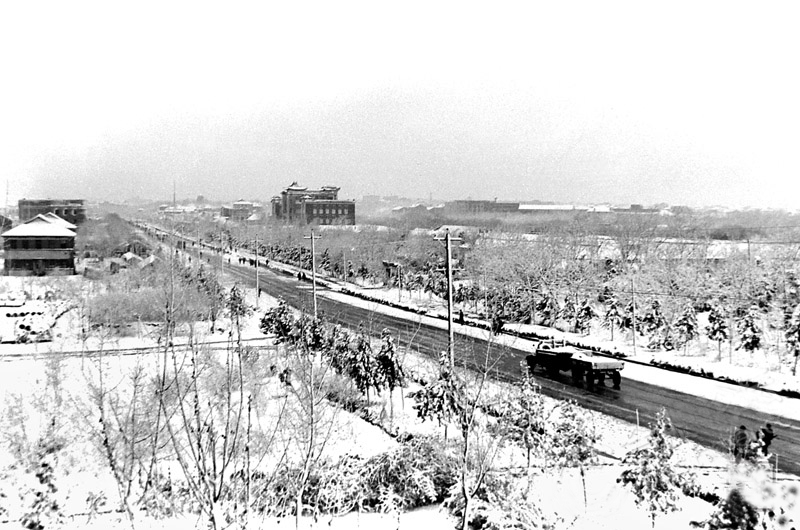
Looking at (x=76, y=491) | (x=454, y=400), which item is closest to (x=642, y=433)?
(x=454, y=400)

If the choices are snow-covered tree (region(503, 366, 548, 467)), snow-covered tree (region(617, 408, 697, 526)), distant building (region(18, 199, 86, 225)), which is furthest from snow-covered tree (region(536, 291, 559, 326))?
distant building (region(18, 199, 86, 225))

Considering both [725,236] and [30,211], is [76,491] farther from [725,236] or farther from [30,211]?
[30,211]

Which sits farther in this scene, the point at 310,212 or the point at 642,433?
the point at 310,212

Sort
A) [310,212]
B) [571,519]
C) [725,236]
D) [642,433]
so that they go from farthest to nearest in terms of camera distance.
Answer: [310,212] → [725,236] → [642,433] → [571,519]

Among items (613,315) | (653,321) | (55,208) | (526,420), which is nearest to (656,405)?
(526,420)

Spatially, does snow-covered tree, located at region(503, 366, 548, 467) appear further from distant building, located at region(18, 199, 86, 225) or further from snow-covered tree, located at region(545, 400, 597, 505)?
distant building, located at region(18, 199, 86, 225)

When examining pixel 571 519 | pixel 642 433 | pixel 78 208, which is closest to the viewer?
pixel 571 519
